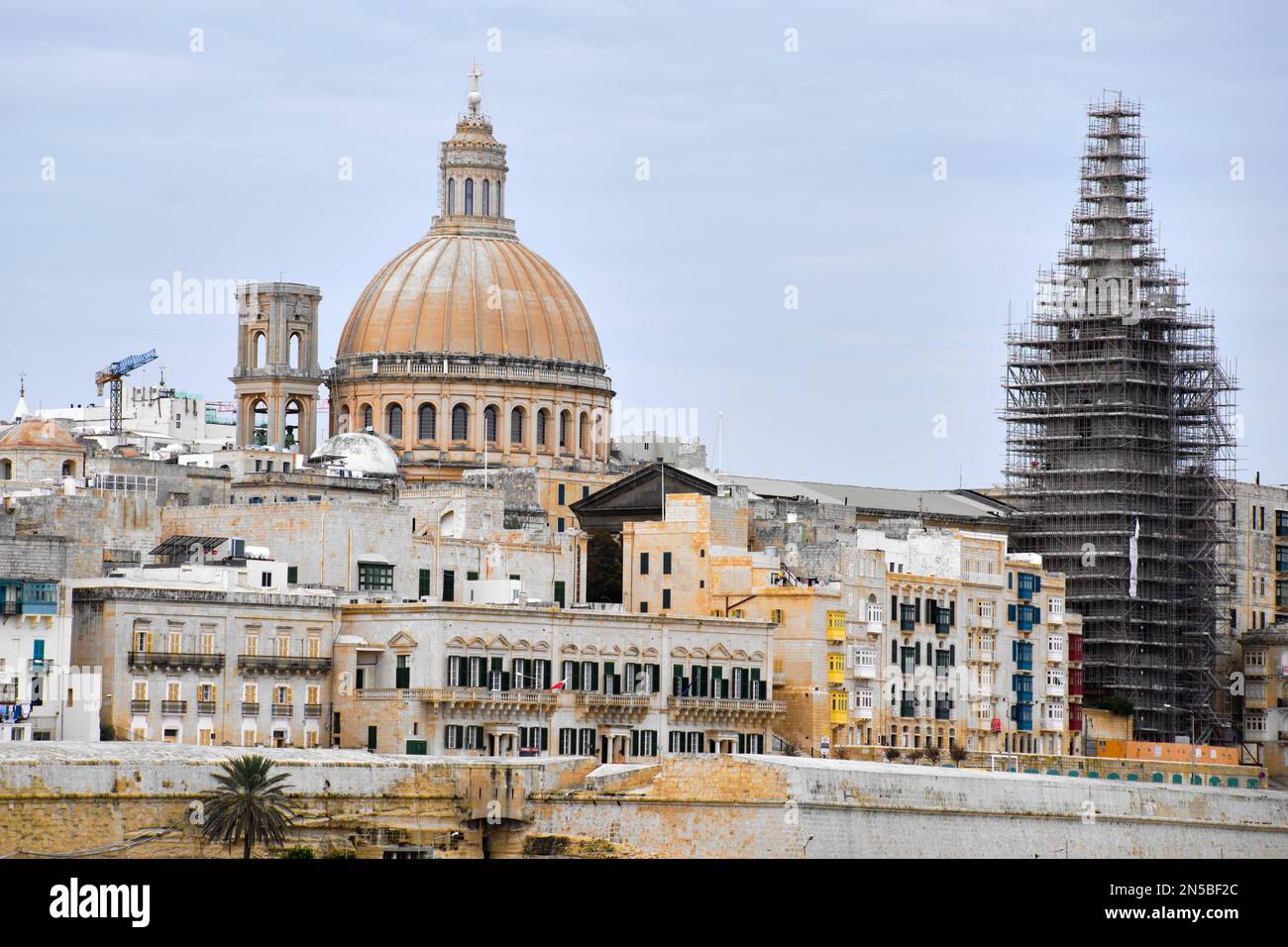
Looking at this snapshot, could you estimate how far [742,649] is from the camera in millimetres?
100500

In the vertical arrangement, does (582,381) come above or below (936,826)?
above

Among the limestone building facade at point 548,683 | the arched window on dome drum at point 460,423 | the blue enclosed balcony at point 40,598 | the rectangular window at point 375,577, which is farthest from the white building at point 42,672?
the arched window on dome drum at point 460,423

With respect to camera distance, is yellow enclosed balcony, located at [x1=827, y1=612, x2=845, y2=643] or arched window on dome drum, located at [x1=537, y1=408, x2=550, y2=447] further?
arched window on dome drum, located at [x1=537, y1=408, x2=550, y2=447]

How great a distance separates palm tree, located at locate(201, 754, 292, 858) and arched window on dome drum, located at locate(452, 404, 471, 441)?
4781 cm

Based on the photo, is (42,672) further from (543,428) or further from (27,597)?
(543,428)

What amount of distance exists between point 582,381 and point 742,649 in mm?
28888

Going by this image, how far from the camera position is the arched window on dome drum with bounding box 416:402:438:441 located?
4966 inches

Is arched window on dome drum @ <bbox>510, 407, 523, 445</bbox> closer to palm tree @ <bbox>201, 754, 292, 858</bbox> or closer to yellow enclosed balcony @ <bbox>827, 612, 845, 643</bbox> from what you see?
yellow enclosed balcony @ <bbox>827, 612, 845, 643</bbox>

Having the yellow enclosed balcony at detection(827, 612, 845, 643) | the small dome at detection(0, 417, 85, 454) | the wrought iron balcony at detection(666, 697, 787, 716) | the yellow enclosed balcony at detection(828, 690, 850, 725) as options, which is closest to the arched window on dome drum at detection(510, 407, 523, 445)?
the small dome at detection(0, 417, 85, 454)

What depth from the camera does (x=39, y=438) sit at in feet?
351

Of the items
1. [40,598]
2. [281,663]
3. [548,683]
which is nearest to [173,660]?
[281,663]

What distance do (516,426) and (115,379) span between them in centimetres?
1834
